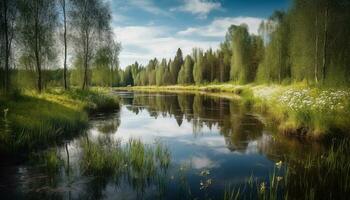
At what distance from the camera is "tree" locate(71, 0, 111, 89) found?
2981cm

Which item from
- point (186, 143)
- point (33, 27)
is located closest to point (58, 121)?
point (186, 143)

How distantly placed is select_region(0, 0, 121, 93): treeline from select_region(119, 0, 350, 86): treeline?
24.8 m

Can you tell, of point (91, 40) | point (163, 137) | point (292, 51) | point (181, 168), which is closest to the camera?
point (181, 168)

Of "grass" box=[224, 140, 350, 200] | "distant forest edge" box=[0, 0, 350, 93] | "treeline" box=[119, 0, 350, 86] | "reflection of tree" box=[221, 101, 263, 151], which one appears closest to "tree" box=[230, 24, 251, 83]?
"treeline" box=[119, 0, 350, 86]

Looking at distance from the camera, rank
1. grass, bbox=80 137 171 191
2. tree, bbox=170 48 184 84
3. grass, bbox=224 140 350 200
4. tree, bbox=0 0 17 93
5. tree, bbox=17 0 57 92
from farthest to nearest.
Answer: tree, bbox=170 48 184 84
tree, bbox=17 0 57 92
tree, bbox=0 0 17 93
grass, bbox=80 137 171 191
grass, bbox=224 140 350 200

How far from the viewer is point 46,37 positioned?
90.0 ft

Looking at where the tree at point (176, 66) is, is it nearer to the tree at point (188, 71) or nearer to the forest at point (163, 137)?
the tree at point (188, 71)

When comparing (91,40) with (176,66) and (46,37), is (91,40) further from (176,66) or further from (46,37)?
(176,66)

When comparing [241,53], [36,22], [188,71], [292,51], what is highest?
[241,53]

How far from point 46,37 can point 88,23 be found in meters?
5.44

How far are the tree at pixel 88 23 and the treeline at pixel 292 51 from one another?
80.4 feet

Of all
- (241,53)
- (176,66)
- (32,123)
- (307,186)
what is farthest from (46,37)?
(176,66)

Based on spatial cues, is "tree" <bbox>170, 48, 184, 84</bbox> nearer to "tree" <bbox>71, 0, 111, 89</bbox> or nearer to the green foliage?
the green foliage

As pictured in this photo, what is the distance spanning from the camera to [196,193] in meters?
7.40
